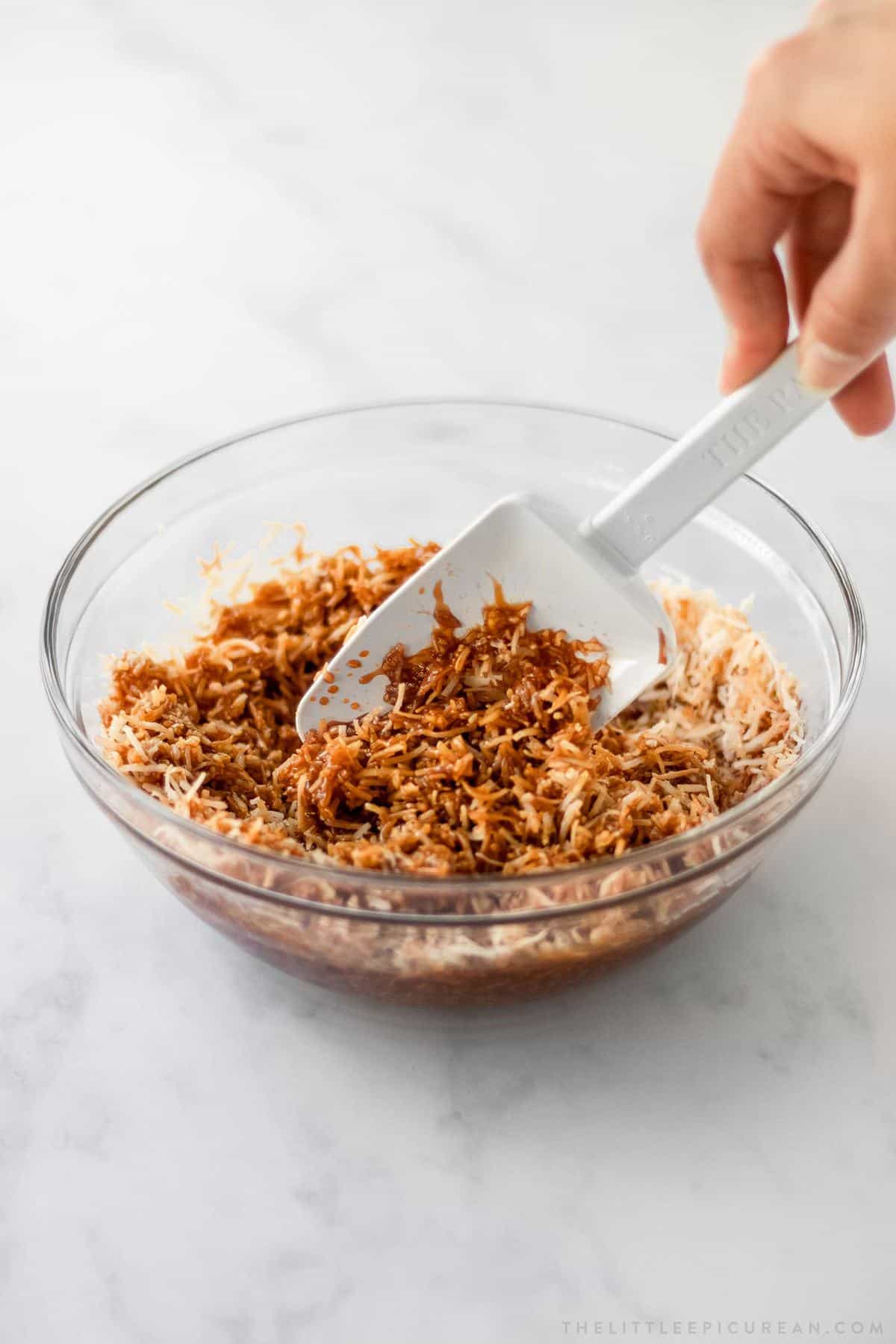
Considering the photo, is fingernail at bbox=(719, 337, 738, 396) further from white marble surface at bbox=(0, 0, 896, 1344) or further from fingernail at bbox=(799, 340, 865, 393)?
white marble surface at bbox=(0, 0, 896, 1344)

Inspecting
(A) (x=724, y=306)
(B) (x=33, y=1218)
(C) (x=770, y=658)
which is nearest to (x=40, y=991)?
(B) (x=33, y=1218)

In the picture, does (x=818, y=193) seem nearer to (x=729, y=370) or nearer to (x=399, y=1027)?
(x=729, y=370)

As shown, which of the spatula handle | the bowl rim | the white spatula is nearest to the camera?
the bowl rim

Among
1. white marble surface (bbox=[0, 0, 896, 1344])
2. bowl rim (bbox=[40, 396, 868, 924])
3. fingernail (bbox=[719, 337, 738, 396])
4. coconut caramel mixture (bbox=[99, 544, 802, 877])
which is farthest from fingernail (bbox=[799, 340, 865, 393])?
white marble surface (bbox=[0, 0, 896, 1344])

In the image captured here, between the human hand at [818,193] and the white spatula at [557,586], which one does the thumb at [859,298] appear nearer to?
the human hand at [818,193]

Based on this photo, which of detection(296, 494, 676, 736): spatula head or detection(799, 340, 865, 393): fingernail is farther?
detection(296, 494, 676, 736): spatula head

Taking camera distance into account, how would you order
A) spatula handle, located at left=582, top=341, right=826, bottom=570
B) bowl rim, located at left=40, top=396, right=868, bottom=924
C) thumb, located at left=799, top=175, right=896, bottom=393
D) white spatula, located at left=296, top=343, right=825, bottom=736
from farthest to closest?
white spatula, located at left=296, top=343, right=825, bottom=736
spatula handle, located at left=582, top=341, right=826, bottom=570
bowl rim, located at left=40, top=396, right=868, bottom=924
thumb, located at left=799, top=175, right=896, bottom=393

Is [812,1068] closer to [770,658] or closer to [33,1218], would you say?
[770,658]

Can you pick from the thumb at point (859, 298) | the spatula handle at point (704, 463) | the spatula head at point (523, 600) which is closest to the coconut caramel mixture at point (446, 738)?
the spatula head at point (523, 600)
